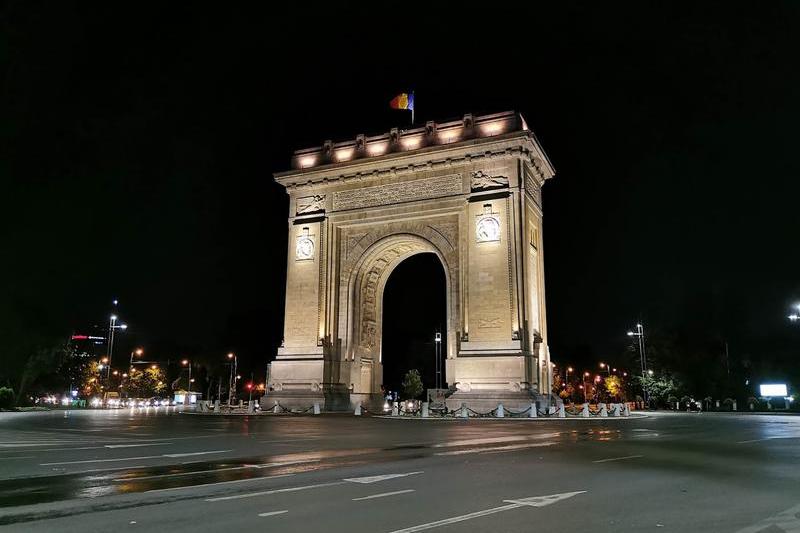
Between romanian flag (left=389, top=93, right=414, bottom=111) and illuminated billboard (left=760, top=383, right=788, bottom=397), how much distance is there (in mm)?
40322

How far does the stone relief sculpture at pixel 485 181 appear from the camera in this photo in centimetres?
3894

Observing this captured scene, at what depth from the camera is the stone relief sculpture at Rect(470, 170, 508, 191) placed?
38938 mm

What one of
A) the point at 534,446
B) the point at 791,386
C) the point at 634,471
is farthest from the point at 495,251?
the point at 791,386

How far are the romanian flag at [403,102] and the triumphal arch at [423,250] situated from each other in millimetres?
3192

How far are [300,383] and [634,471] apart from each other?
109ft

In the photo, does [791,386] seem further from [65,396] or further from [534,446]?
[65,396]

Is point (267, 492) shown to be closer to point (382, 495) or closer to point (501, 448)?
point (382, 495)

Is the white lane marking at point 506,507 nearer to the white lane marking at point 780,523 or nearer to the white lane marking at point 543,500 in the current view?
the white lane marking at point 543,500

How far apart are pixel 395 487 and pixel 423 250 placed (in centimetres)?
3696

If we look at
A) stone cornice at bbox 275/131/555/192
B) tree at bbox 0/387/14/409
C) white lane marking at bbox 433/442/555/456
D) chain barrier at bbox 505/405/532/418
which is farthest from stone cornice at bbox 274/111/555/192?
white lane marking at bbox 433/442/555/456

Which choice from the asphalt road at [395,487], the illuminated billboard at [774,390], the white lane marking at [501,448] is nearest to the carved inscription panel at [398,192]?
the white lane marking at [501,448]

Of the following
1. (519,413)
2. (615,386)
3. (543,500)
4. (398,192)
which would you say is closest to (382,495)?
(543,500)

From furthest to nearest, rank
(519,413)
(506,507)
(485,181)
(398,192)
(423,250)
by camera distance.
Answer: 1. (423,250)
2. (398,192)
3. (485,181)
4. (519,413)
5. (506,507)

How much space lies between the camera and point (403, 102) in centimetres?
4538
